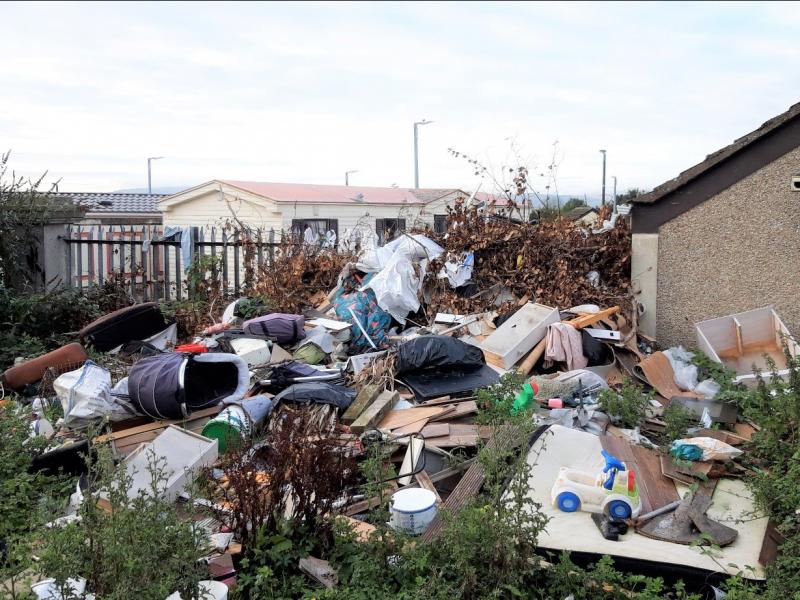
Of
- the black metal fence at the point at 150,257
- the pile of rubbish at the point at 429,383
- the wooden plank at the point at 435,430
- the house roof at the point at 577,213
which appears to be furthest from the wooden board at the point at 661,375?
the black metal fence at the point at 150,257

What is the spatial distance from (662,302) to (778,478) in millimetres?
4169

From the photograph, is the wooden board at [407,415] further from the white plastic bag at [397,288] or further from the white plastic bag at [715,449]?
the white plastic bag at [397,288]

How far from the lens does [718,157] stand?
757cm

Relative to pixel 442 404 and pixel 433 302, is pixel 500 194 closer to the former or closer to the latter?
pixel 433 302

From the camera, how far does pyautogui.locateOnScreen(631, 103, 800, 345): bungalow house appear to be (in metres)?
7.33

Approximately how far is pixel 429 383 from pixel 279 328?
6.97 ft

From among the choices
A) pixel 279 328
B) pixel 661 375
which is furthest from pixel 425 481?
pixel 279 328

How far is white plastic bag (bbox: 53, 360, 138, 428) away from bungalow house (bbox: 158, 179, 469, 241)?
12.8 m

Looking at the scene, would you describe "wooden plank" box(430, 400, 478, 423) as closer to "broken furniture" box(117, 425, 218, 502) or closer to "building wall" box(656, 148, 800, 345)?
"broken furniture" box(117, 425, 218, 502)

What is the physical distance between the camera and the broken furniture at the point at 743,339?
7.25 meters

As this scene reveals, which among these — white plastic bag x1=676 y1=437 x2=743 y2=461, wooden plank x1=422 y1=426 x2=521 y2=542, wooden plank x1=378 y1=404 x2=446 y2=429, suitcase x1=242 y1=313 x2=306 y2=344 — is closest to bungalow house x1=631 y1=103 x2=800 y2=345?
white plastic bag x1=676 y1=437 x2=743 y2=461

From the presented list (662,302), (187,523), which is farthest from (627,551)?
(662,302)

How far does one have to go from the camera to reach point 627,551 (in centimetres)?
387

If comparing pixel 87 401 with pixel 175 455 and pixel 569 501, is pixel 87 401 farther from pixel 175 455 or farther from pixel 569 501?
pixel 569 501
